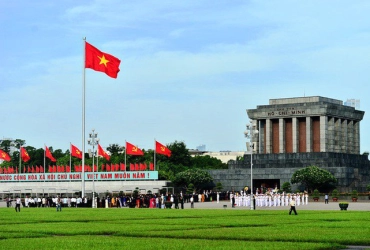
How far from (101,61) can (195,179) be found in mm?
44197

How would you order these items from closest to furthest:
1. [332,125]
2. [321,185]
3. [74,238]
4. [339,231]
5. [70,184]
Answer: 1. [74,238]
2. [339,231]
3. [321,185]
4. [332,125]
5. [70,184]

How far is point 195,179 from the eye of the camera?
3999 inches

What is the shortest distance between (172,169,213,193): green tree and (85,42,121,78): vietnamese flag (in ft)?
144

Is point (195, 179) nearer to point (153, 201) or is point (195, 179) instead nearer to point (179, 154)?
point (153, 201)

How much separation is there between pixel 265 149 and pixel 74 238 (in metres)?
84.2

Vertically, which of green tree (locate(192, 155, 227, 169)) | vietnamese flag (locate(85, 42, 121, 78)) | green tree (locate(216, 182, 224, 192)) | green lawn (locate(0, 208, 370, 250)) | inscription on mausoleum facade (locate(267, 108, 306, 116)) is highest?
vietnamese flag (locate(85, 42, 121, 78))

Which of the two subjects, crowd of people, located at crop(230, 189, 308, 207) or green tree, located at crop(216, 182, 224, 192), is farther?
green tree, located at crop(216, 182, 224, 192)

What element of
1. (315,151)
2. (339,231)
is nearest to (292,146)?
(315,151)

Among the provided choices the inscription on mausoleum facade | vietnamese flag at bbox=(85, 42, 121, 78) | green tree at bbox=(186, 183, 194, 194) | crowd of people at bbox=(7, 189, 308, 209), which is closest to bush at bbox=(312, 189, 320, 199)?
crowd of people at bbox=(7, 189, 308, 209)

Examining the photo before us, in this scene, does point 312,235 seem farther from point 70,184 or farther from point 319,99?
point 70,184

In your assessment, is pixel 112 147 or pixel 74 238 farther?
pixel 112 147

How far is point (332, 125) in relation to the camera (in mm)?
105438

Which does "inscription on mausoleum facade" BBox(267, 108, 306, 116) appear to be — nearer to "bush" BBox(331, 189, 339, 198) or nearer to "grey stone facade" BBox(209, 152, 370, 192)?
"grey stone facade" BBox(209, 152, 370, 192)

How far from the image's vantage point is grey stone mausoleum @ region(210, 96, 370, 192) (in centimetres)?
10019
